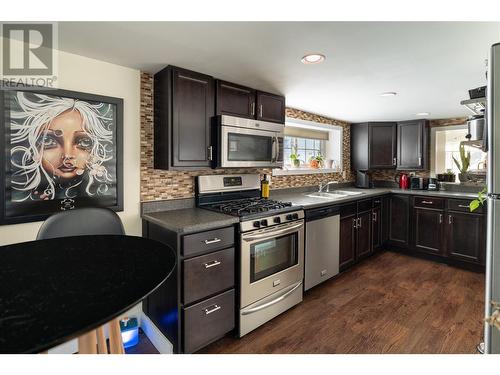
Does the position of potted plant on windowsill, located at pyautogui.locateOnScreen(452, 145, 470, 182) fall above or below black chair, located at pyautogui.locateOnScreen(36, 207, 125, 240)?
above

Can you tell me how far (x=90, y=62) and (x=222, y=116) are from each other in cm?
103

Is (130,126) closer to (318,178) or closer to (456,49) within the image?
(456,49)

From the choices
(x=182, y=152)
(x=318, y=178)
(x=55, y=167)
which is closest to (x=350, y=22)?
(x=182, y=152)

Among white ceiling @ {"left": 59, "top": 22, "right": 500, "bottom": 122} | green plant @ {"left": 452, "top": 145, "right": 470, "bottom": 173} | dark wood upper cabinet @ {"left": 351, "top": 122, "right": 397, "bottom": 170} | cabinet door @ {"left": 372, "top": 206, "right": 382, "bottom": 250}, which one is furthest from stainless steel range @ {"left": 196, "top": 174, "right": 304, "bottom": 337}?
green plant @ {"left": 452, "top": 145, "right": 470, "bottom": 173}

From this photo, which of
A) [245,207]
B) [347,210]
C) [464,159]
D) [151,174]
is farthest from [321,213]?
[464,159]

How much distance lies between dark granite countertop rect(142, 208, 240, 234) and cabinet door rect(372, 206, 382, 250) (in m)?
2.55

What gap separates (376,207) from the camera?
3.85 meters

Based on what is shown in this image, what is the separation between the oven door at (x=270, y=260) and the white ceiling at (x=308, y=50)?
4.29 feet

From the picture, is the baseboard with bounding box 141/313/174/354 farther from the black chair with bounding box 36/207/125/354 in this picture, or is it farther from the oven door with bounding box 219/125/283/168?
the oven door with bounding box 219/125/283/168

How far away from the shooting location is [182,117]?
2.16 metres

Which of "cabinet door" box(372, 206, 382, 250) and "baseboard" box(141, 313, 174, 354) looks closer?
"baseboard" box(141, 313, 174, 354)

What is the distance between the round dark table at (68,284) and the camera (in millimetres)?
596

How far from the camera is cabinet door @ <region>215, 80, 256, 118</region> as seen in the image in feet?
7.90
